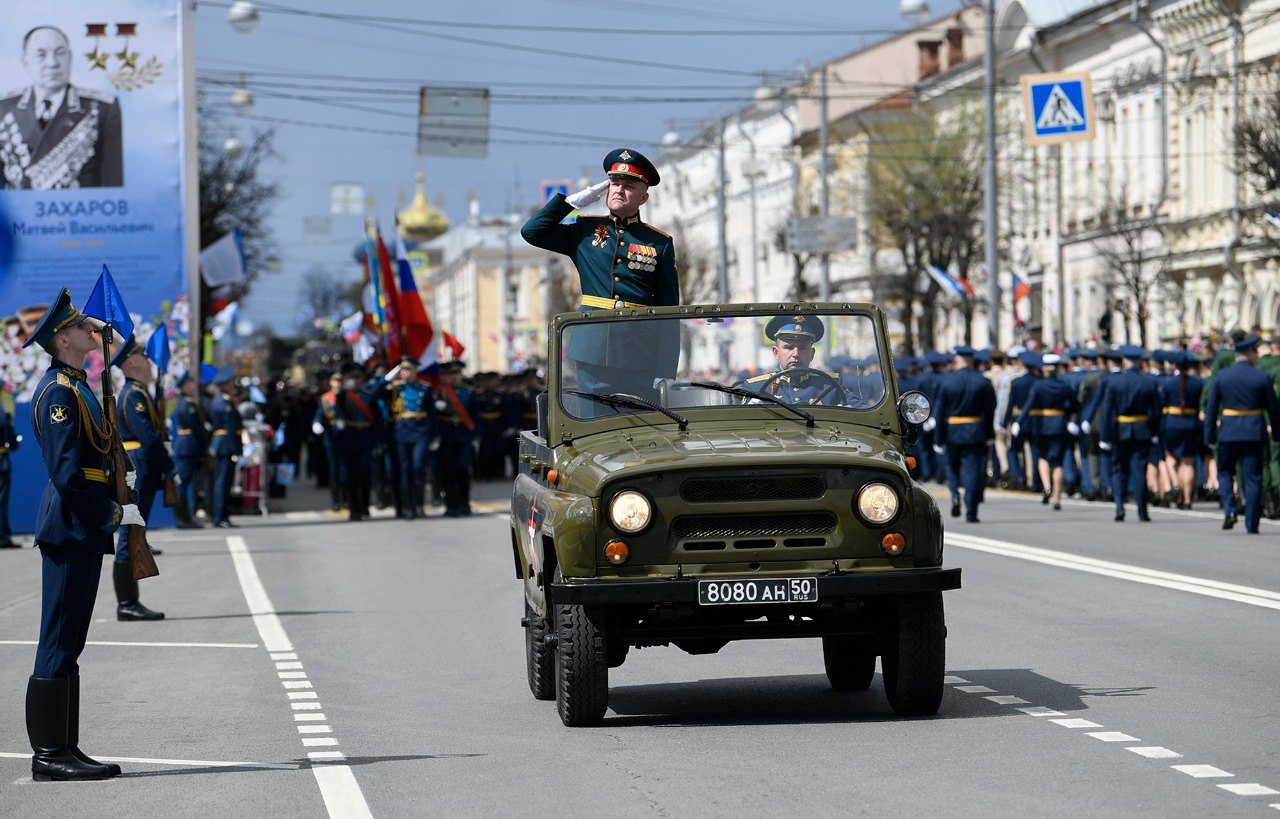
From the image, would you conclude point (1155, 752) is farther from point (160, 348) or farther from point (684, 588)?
point (160, 348)

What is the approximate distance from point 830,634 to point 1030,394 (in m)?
19.4

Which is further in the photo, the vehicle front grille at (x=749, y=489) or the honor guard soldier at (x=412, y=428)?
the honor guard soldier at (x=412, y=428)

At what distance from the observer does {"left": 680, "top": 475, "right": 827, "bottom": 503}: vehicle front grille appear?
9.20 m

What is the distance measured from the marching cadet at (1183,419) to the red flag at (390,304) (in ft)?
37.7

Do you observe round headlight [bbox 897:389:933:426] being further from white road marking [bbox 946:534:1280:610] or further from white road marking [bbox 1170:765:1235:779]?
white road marking [bbox 946:534:1280:610]

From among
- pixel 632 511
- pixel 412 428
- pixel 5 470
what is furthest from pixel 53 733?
pixel 412 428

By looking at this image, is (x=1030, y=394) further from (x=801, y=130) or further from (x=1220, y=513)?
(x=801, y=130)

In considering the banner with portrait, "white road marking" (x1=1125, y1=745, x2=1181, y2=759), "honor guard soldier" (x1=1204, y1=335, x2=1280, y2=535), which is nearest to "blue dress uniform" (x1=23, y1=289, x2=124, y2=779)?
"white road marking" (x1=1125, y1=745, x2=1181, y2=759)

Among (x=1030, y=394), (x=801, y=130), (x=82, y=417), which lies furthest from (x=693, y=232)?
(x=82, y=417)

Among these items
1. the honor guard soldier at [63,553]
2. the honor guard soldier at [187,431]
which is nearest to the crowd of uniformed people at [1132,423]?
the honor guard soldier at [187,431]

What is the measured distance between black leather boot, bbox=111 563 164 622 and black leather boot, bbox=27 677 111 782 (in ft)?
24.2

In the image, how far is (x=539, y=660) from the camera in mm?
10570

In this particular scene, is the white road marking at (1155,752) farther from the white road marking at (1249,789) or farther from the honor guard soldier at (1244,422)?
the honor guard soldier at (1244,422)

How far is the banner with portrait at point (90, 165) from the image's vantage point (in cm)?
2769
